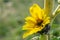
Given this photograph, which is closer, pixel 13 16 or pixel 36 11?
pixel 36 11

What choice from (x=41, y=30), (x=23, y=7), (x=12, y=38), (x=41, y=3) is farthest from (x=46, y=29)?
(x=23, y=7)

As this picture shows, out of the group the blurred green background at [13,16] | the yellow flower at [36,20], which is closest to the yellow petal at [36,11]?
the yellow flower at [36,20]

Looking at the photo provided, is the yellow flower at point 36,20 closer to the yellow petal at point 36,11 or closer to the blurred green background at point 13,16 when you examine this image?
the yellow petal at point 36,11

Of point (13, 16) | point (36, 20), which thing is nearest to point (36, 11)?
point (36, 20)

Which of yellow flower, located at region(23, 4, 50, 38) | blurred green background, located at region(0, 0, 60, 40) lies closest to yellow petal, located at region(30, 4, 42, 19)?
yellow flower, located at region(23, 4, 50, 38)

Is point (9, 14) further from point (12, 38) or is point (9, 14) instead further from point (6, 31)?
point (12, 38)

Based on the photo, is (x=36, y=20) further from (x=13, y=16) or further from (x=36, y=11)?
(x=13, y=16)

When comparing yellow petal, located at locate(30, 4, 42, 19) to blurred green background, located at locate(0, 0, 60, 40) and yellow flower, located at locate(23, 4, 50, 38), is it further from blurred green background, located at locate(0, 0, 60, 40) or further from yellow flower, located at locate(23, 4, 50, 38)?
blurred green background, located at locate(0, 0, 60, 40)

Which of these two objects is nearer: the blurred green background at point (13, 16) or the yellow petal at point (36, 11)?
the yellow petal at point (36, 11)
